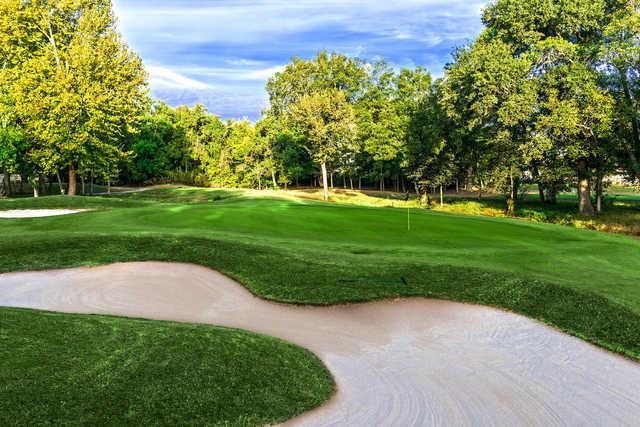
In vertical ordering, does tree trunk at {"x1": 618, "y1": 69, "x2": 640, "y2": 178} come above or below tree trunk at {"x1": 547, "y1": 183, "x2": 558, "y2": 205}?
above

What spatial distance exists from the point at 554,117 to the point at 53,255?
3886cm

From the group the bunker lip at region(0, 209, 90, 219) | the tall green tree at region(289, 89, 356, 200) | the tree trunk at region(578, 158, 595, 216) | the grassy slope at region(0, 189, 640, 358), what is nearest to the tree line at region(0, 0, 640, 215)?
the tree trunk at region(578, 158, 595, 216)

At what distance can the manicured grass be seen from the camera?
19.7 ft

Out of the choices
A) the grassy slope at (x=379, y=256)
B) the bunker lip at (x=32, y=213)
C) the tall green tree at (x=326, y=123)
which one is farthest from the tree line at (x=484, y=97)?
the grassy slope at (x=379, y=256)

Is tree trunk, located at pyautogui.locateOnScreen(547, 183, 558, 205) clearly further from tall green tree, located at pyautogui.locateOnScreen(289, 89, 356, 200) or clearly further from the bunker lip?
the bunker lip

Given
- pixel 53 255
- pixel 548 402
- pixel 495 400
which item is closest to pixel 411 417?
pixel 495 400

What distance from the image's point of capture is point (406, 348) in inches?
379

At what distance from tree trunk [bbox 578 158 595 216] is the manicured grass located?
4325 centimetres

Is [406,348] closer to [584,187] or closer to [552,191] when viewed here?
[584,187]

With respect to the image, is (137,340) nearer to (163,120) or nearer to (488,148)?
(488,148)

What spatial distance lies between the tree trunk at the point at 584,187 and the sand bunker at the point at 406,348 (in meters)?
38.4

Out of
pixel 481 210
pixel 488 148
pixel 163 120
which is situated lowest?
pixel 481 210

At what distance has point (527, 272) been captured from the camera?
1418 cm

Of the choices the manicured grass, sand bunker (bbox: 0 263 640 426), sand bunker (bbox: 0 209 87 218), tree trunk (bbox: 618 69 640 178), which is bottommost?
sand bunker (bbox: 0 263 640 426)
